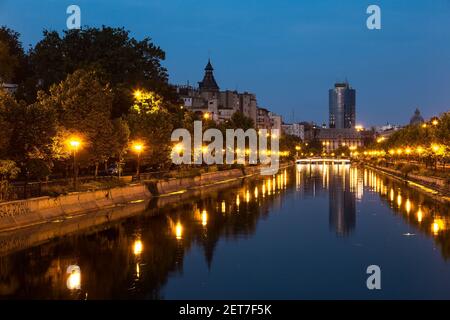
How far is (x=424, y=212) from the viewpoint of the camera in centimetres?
4266

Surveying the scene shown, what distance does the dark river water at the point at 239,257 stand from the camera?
67.1 feet

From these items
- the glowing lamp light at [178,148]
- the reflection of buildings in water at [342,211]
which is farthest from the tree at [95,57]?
the reflection of buildings in water at [342,211]

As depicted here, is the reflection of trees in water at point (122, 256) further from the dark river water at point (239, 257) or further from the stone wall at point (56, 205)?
the stone wall at point (56, 205)

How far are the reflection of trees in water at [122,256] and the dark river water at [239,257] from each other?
4cm

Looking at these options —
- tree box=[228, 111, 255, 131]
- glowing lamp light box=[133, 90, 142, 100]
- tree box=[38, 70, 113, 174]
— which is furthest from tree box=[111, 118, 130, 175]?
tree box=[228, 111, 255, 131]

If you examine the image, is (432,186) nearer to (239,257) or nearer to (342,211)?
(342,211)

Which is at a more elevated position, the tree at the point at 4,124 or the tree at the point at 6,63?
the tree at the point at 6,63

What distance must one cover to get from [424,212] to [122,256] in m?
23.3

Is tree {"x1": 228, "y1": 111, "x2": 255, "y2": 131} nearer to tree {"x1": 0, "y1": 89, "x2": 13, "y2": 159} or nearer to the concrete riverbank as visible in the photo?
the concrete riverbank

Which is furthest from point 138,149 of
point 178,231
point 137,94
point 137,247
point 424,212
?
point 137,247

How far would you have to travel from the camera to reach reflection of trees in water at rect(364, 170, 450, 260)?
3189cm

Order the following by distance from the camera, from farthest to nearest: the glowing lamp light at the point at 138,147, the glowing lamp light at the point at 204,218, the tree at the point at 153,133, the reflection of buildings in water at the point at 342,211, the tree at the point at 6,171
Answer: the tree at the point at 153,133 → the glowing lamp light at the point at 138,147 → the glowing lamp light at the point at 204,218 → the reflection of buildings in water at the point at 342,211 → the tree at the point at 6,171

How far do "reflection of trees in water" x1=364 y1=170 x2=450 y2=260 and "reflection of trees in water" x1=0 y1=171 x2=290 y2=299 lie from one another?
920cm

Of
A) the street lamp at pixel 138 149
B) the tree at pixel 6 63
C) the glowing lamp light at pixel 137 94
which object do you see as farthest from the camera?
the tree at pixel 6 63
